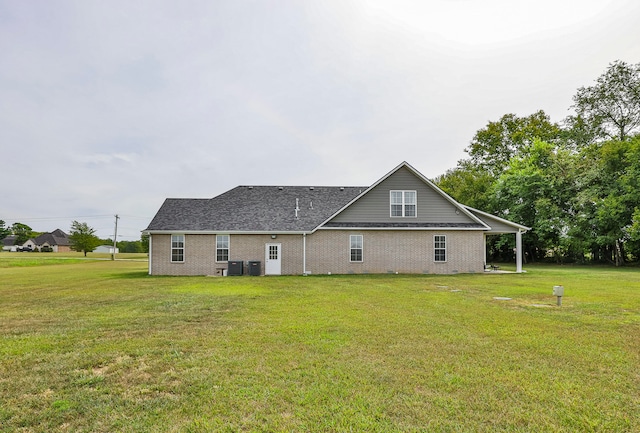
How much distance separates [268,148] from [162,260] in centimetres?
1159

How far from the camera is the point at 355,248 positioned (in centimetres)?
2088

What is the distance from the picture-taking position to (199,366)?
4754 mm

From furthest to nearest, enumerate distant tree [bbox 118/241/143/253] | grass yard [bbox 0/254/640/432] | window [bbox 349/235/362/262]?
distant tree [bbox 118/241/143/253] → window [bbox 349/235/362/262] → grass yard [bbox 0/254/640/432]

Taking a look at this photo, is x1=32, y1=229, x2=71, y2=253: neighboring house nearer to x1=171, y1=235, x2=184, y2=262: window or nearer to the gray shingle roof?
the gray shingle roof

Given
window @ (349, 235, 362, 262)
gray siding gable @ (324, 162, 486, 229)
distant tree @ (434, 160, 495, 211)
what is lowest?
window @ (349, 235, 362, 262)

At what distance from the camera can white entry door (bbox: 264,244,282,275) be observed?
2080 centimetres

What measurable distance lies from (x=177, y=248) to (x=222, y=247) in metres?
2.58

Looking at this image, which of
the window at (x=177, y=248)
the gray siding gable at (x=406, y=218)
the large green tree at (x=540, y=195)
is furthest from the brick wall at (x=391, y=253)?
the large green tree at (x=540, y=195)

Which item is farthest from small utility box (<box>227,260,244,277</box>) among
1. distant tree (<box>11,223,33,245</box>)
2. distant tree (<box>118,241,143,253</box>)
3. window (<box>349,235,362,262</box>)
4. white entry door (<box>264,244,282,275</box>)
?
distant tree (<box>11,223,33,245</box>)

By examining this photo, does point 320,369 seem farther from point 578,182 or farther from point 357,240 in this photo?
point 578,182

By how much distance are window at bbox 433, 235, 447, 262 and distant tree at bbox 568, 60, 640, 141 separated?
2594 centimetres

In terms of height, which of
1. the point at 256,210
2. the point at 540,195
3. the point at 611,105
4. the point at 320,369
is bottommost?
the point at 320,369

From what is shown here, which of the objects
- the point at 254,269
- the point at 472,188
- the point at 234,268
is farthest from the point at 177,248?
the point at 472,188

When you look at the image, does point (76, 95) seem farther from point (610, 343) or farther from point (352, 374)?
point (610, 343)
